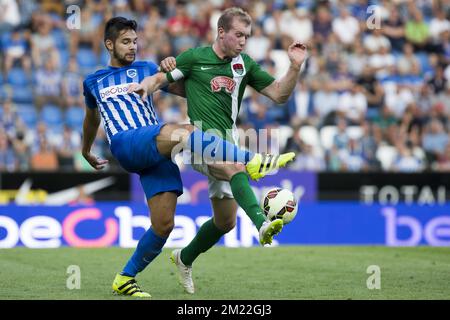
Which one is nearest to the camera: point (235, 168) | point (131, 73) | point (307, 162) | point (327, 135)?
point (235, 168)

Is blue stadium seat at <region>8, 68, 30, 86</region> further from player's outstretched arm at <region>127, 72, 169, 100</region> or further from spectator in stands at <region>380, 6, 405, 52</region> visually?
player's outstretched arm at <region>127, 72, 169, 100</region>

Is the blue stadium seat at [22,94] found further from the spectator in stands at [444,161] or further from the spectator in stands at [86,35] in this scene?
the spectator in stands at [444,161]

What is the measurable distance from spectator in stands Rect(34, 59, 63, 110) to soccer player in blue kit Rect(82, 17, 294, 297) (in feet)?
29.0

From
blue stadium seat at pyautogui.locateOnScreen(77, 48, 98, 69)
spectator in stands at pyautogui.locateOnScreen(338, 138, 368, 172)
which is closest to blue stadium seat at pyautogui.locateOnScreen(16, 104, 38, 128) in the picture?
blue stadium seat at pyautogui.locateOnScreen(77, 48, 98, 69)

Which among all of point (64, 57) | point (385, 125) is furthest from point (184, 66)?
point (385, 125)

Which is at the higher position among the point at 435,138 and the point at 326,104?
the point at 326,104

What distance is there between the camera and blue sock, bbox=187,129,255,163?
290 inches

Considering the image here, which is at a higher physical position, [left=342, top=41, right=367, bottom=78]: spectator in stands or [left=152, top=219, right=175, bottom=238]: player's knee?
[left=342, top=41, right=367, bottom=78]: spectator in stands

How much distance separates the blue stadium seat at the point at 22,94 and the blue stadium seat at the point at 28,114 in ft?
0.36

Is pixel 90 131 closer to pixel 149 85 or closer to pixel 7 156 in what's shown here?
pixel 149 85

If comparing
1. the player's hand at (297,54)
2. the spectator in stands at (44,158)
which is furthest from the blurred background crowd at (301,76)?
the player's hand at (297,54)

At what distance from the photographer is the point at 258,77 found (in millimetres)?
8367

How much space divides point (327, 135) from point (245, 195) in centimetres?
991
